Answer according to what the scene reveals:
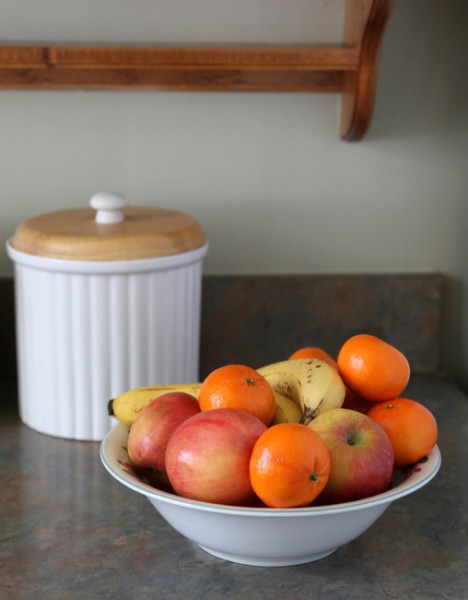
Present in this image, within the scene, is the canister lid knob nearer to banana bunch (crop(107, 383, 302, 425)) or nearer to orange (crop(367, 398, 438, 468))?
banana bunch (crop(107, 383, 302, 425))

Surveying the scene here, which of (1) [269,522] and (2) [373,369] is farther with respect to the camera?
(2) [373,369]

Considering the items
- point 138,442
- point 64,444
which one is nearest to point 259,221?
point 64,444

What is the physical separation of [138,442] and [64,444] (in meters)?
0.32

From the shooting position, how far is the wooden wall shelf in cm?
111

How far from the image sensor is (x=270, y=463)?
728 millimetres

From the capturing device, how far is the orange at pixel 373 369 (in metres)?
0.88

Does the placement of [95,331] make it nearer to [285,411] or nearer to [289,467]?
[285,411]

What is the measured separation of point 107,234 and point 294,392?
326mm

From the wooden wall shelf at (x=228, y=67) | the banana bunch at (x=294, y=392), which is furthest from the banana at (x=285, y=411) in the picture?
the wooden wall shelf at (x=228, y=67)

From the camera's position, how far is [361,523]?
78 cm

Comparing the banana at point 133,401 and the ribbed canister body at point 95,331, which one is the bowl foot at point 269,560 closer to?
the banana at point 133,401

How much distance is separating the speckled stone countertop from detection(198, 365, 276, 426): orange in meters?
0.15

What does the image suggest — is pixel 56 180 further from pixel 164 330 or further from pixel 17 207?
pixel 164 330

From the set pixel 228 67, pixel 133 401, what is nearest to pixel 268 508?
pixel 133 401
